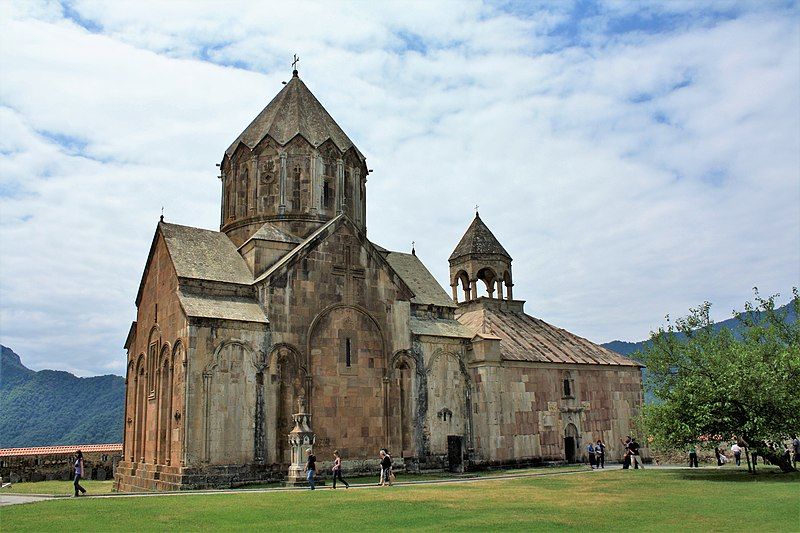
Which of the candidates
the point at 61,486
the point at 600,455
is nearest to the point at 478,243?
the point at 600,455

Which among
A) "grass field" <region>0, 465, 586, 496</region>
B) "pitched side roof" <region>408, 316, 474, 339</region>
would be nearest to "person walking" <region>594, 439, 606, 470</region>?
"grass field" <region>0, 465, 586, 496</region>

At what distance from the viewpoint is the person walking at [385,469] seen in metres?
20.2

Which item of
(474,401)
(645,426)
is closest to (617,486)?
(645,426)

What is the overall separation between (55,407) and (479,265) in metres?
86.4

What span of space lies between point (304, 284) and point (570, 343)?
52.4ft

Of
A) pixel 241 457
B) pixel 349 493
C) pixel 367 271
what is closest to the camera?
pixel 349 493

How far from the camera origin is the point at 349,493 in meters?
17.8

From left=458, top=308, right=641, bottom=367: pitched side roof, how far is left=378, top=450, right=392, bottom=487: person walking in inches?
405

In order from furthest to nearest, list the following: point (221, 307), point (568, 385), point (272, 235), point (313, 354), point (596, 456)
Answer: point (568, 385) → point (596, 456) → point (272, 235) → point (313, 354) → point (221, 307)

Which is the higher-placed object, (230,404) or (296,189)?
(296,189)

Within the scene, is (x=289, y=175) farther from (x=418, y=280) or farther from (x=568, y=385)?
(x=568, y=385)

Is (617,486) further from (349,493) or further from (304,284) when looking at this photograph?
(304,284)

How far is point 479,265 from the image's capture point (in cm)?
3681

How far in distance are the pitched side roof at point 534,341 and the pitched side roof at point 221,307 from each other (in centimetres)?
1067
